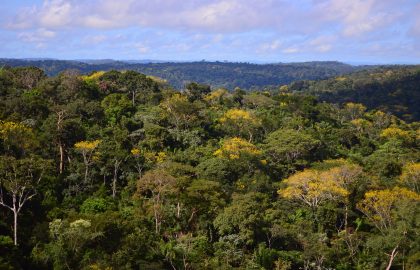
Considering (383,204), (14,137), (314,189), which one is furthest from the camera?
(314,189)

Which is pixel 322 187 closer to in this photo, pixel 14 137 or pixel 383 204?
pixel 383 204

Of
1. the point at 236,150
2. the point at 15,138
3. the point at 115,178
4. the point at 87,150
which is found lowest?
the point at 115,178

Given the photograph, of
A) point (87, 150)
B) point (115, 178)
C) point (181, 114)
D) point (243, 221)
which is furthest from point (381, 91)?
point (243, 221)

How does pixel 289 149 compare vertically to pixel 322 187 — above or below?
above

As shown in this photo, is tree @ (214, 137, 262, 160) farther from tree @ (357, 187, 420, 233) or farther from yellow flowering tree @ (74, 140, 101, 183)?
yellow flowering tree @ (74, 140, 101, 183)

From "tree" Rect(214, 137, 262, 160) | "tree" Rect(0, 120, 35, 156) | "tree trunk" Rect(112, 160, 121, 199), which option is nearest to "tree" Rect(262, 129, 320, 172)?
"tree" Rect(214, 137, 262, 160)

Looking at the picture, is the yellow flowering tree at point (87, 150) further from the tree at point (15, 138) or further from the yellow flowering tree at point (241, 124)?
the yellow flowering tree at point (241, 124)


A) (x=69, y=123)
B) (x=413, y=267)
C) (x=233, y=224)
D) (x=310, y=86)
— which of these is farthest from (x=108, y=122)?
(x=310, y=86)
